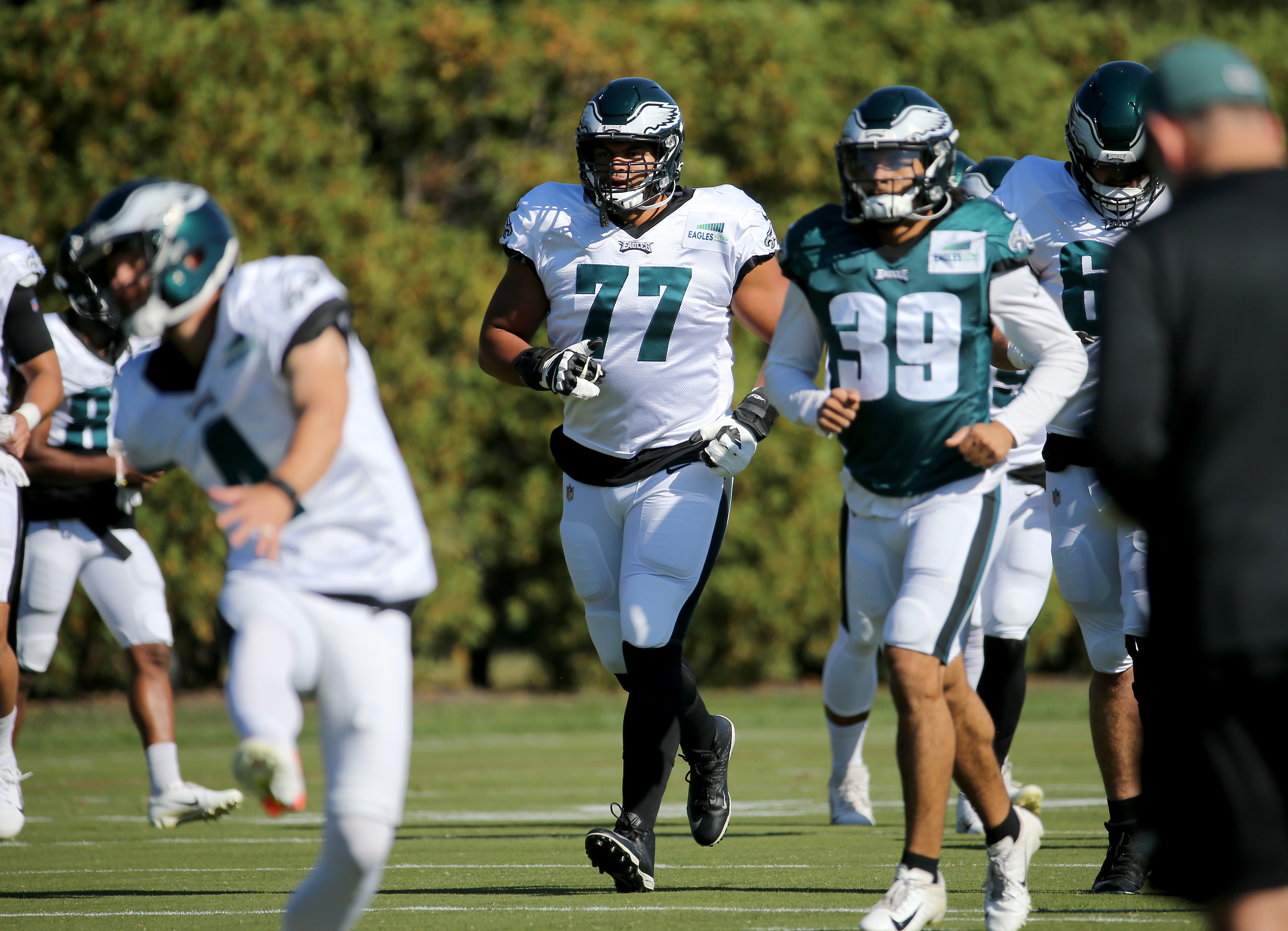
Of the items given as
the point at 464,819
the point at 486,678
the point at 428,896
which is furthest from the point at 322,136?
the point at 428,896

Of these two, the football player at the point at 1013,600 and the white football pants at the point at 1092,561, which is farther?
the football player at the point at 1013,600

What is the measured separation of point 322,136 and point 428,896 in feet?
34.6

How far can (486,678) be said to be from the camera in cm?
1728

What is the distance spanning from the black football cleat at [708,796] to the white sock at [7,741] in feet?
9.41

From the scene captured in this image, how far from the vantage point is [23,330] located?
6.71 meters

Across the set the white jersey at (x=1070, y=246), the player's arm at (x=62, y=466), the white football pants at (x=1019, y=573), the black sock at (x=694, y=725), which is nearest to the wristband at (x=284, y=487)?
the black sock at (x=694, y=725)

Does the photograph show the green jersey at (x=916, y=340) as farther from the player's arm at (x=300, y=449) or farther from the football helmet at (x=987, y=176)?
the football helmet at (x=987, y=176)

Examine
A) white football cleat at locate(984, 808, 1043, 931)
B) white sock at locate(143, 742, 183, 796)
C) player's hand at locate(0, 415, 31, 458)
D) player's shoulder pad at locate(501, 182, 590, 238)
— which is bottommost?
white sock at locate(143, 742, 183, 796)

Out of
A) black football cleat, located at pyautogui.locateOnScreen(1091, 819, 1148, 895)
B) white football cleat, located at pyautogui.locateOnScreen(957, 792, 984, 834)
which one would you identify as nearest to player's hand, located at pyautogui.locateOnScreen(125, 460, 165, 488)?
black football cleat, located at pyautogui.locateOnScreen(1091, 819, 1148, 895)

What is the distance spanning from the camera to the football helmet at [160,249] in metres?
3.81

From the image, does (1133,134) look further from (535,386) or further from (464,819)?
(464,819)

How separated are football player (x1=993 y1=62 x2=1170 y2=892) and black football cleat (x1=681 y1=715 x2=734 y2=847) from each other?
1.35 m

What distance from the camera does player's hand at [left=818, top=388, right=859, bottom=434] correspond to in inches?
182

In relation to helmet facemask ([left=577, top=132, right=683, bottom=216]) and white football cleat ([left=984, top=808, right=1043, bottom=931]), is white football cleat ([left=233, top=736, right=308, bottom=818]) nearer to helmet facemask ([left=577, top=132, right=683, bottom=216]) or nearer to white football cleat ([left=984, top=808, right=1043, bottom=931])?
white football cleat ([left=984, top=808, right=1043, bottom=931])
